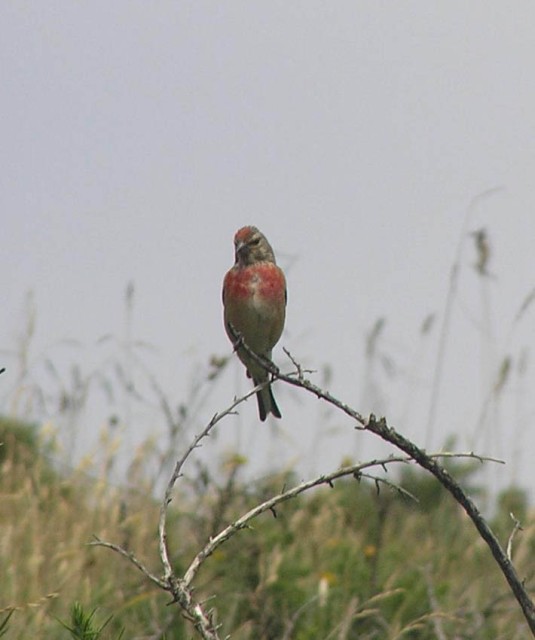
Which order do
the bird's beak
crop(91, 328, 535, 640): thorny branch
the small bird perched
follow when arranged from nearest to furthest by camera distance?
crop(91, 328, 535, 640): thorny branch → the small bird perched → the bird's beak

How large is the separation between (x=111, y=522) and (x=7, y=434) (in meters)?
1.18

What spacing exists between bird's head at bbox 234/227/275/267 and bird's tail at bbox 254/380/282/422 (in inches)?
16.2

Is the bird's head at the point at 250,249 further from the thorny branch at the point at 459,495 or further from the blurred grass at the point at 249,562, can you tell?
the thorny branch at the point at 459,495

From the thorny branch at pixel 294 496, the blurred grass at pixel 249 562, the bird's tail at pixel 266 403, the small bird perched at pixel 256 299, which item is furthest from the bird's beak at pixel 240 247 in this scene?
the thorny branch at pixel 294 496

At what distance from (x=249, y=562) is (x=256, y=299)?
1.08 meters

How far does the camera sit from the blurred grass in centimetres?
437

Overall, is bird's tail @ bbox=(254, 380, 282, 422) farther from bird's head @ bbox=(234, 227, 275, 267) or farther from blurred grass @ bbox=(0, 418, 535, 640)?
bird's head @ bbox=(234, 227, 275, 267)

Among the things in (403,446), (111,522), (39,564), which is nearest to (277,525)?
(111,522)

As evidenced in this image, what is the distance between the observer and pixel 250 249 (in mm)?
4371

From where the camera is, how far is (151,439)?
5.50m

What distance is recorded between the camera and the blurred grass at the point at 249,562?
14.3 feet

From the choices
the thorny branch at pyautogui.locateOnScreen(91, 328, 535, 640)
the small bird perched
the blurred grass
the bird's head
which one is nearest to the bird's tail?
the small bird perched

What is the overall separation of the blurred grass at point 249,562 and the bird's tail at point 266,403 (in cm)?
30

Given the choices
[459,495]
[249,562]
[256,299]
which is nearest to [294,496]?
[459,495]
